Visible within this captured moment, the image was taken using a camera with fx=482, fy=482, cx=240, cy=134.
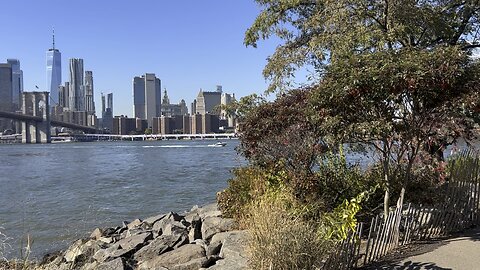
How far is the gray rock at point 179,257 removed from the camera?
8148mm

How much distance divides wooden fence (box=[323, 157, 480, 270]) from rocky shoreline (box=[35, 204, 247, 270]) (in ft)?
4.44

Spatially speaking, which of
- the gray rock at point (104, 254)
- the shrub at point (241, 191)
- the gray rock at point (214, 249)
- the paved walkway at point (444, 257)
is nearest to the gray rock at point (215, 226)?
the shrub at point (241, 191)

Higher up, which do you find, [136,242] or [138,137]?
[136,242]

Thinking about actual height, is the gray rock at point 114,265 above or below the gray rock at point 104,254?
above

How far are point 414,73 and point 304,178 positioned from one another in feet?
9.44

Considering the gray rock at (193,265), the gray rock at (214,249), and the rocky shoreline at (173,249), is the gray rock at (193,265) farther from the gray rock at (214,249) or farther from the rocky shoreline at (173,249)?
the gray rock at (214,249)

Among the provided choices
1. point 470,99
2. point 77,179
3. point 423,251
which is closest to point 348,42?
point 470,99

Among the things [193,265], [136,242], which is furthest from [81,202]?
[193,265]

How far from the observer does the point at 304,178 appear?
8.14 m

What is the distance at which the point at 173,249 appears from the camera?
378 inches

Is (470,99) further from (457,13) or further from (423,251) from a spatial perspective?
(457,13)

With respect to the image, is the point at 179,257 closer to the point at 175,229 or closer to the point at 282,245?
the point at 175,229

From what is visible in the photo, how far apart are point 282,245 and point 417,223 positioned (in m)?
3.16

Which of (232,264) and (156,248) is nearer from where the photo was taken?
(232,264)
